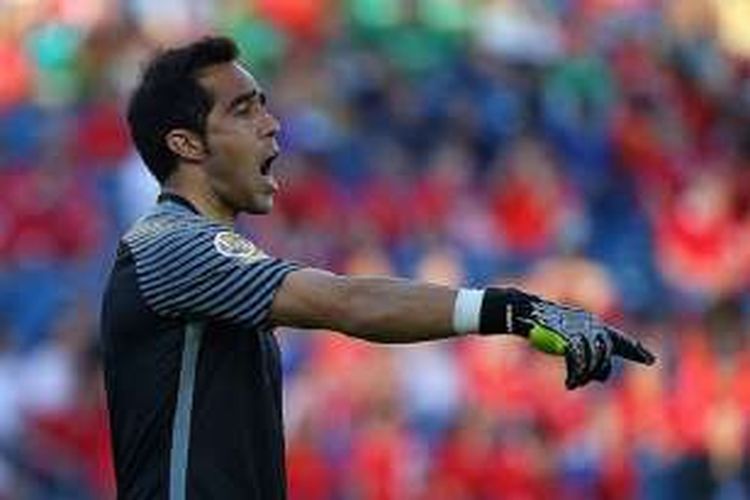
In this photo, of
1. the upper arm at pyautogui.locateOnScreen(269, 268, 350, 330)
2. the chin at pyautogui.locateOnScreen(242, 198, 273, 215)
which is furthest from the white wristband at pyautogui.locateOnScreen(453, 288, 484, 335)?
the chin at pyautogui.locateOnScreen(242, 198, 273, 215)

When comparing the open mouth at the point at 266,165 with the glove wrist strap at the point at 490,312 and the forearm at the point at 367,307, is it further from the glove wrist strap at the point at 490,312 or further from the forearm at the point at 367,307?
the glove wrist strap at the point at 490,312

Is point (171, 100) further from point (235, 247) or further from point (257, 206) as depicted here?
point (235, 247)

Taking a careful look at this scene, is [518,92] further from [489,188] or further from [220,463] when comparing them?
[220,463]

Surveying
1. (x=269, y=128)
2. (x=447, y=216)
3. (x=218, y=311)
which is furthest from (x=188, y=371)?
(x=447, y=216)

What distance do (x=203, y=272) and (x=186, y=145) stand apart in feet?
1.44

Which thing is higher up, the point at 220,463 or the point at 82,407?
the point at 82,407

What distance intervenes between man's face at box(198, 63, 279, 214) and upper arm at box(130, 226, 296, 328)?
0.24m

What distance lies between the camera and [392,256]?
36.4ft

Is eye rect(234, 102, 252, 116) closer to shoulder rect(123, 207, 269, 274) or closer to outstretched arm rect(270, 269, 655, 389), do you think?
shoulder rect(123, 207, 269, 274)

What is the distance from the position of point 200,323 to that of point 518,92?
7858 millimetres

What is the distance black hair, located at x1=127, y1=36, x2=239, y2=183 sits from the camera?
16.3 ft

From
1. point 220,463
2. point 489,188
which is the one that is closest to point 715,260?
point 489,188

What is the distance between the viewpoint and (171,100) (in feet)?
16.3

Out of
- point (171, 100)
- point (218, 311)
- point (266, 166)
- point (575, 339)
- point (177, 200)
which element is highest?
point (171, 100)
